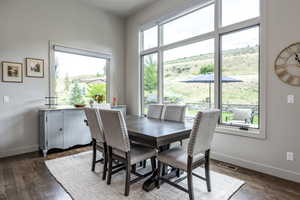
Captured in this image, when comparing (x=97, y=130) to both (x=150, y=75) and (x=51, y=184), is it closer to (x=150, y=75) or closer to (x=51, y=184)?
(x=51, y=184)

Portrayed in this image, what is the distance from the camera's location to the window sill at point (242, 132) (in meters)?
2.73

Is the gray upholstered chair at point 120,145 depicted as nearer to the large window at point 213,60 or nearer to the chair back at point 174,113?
the chair back at point 174,113

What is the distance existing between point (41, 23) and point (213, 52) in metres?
3.74

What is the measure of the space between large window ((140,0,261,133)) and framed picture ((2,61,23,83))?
296 cm

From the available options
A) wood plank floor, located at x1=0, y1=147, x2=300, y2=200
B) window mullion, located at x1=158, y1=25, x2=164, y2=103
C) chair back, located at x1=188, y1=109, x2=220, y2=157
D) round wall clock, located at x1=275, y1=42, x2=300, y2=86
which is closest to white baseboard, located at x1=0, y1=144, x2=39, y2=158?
wood plank floor, located at x1=0, y1=147, x2=300, y2=200

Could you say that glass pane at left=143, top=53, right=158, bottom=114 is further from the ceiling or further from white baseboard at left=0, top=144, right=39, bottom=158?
white baseboard at left=0, top=144, right=39, bottom=158

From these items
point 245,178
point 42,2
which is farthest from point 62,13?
point 245,178

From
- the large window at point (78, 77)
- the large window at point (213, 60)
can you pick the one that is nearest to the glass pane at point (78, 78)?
the large window at point (78, 77)

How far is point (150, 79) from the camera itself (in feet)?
15.7

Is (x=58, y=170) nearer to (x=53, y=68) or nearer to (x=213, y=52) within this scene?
(x=53, y=68)

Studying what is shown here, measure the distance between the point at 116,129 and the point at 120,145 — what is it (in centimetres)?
20

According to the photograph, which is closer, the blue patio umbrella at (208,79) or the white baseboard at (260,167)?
the white baseboard at (260,167)

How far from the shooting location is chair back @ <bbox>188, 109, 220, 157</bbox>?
6.09 ft

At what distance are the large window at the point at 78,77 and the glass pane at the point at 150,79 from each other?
3.86 feet
